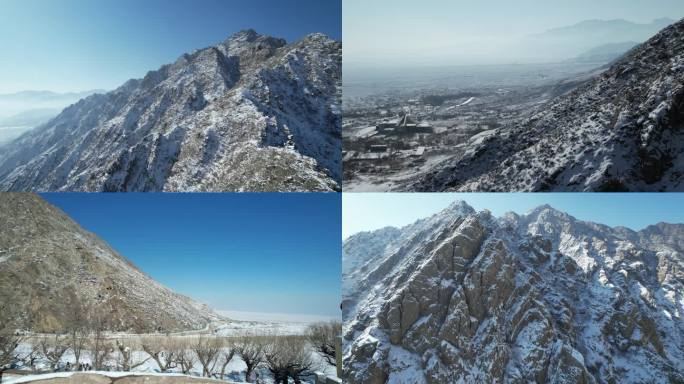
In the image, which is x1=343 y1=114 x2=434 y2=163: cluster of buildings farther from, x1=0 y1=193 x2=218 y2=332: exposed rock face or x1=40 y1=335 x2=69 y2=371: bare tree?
x1=0 y1=193 x2=218 y2=332: exposed rock face

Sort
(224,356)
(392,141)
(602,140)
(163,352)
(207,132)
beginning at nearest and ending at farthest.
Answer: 1. (602,140)
2. (392,141)
3. (163,352)
4. (224,356)
5. (207,132)

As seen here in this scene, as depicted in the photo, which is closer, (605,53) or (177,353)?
(605,53)

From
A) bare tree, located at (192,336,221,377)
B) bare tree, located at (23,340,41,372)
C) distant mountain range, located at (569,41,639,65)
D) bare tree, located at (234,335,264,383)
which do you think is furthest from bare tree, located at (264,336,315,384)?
distant mountain range, located at (569,41,639,65)

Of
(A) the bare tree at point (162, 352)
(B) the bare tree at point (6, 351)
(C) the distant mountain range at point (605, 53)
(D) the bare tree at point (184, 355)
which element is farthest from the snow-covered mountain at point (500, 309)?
(B) the bare tree at point (6, 351)

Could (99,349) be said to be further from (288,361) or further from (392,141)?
(392,141)

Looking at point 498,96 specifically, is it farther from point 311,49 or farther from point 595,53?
point 311,49

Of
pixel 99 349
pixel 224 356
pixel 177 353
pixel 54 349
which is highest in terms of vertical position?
pixel 99 349

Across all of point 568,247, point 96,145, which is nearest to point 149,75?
point 96,145

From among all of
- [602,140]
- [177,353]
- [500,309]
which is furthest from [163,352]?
[500,309]
